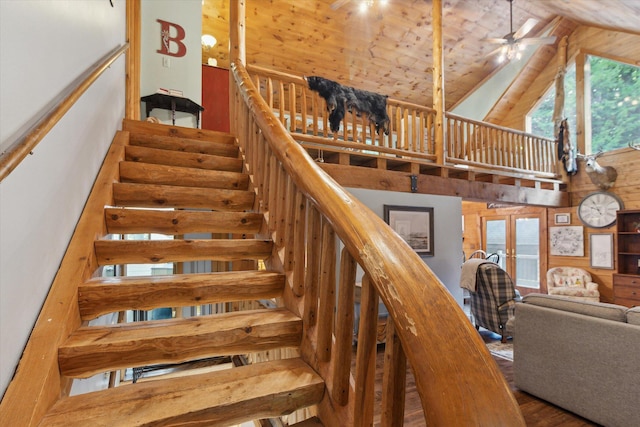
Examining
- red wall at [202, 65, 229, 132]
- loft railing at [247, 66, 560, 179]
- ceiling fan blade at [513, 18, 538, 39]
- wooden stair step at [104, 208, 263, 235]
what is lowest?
wooden stair step at [104, 208, 263, 235]

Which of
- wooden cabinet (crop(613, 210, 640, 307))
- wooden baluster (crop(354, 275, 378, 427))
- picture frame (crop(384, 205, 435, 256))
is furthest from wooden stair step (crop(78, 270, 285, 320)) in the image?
wooden cabinet (crop(613, 210, 640, 307))

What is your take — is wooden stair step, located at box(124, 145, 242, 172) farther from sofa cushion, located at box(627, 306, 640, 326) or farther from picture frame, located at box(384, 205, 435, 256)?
sofa cushion, located at box(627, 306, 640, 326)

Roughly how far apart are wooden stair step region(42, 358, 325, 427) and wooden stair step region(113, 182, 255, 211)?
1224 mm

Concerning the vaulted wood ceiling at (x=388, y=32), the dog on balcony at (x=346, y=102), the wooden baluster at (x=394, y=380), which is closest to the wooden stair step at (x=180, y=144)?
the dog on balcony at (x=346, y=102)

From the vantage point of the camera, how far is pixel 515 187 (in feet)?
18.1

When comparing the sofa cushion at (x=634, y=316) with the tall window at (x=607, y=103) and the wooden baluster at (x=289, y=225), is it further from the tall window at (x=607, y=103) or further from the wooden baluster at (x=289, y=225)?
the tall window at (x=607, y=103)

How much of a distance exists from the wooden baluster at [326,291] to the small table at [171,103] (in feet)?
12.1

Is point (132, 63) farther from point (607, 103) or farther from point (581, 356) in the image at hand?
point (607, 103)

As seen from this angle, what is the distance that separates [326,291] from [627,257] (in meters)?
6.60

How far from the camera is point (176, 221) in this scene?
194 centimetres

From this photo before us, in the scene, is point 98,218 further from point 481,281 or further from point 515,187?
point 515,187

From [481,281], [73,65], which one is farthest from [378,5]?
[73,65]

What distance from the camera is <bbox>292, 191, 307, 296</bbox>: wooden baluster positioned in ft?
4.94

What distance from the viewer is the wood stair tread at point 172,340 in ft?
3.67
